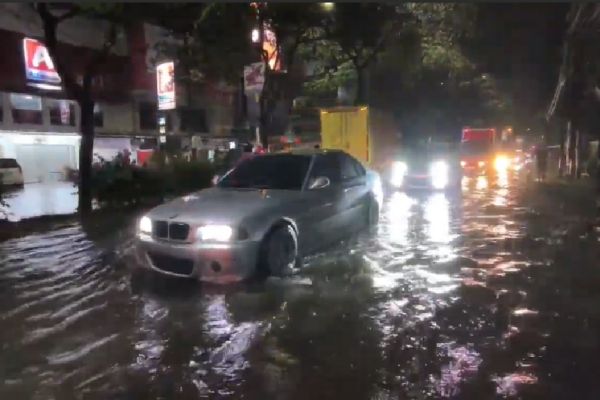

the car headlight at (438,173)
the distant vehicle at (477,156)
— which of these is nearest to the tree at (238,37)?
the car headlight at (438,173)

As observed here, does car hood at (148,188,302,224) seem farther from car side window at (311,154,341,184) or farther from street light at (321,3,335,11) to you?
street light at (321,3,335,11)

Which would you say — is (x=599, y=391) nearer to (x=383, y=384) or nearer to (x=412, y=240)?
(x=383, y=384)

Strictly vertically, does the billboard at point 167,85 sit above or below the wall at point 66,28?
below

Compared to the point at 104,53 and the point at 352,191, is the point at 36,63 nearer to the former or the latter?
the point at 104,53

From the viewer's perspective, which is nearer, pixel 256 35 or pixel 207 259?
pixel 207 259

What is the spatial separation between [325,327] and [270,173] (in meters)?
3.28

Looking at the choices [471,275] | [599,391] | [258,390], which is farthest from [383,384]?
[471,275]

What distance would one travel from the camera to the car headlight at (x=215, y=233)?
673 cm

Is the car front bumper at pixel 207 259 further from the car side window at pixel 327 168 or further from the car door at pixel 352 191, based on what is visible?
the car door at pixel 352 191

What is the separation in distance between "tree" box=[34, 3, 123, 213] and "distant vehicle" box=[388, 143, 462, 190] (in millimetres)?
10416

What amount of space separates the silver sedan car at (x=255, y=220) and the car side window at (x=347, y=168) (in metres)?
0.03

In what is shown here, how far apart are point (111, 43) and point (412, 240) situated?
8838 mm

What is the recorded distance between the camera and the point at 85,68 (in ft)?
48.5

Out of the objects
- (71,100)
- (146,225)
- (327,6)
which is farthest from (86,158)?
(71,100)
